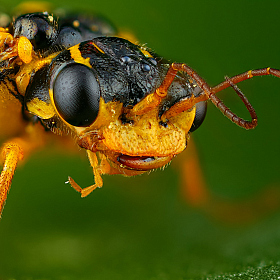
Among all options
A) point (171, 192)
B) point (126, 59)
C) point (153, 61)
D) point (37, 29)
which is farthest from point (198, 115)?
point (171, 192)

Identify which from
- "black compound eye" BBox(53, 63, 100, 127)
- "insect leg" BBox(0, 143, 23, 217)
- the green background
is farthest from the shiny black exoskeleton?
the green background

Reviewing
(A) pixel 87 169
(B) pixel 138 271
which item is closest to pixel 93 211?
(A) pixel 87 169

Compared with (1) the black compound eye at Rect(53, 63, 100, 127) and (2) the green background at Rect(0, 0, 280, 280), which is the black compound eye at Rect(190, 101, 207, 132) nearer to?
(1) the black compound eye at Rect(53, 63, 100, 127)

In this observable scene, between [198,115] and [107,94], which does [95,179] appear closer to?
[107,94]

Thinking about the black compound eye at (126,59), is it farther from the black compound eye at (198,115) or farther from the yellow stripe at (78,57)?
the black compound eye at (198,115)

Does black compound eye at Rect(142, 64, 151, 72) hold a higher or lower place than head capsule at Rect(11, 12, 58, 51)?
lower

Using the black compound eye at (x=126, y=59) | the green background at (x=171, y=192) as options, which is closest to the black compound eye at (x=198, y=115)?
the black compound eye at (x=126, y=59)
